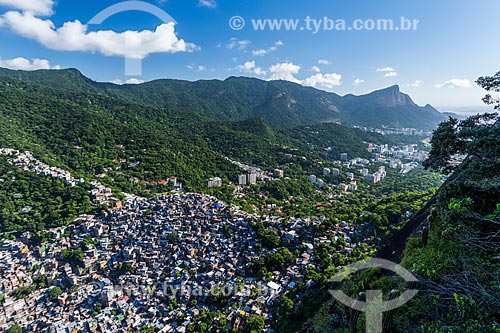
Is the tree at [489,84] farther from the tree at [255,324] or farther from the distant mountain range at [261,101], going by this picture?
the distant mountain range at [261,101]

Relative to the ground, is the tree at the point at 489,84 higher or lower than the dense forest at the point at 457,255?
higher

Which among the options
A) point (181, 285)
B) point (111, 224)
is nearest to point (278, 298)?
point (181, 285)

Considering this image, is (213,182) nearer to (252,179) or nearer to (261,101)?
(252,179)

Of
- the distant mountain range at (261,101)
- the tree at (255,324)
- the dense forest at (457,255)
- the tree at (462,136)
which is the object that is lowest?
the tree at (255,324)

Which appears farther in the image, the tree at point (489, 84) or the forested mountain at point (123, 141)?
the forested mountain at point (123, 141)

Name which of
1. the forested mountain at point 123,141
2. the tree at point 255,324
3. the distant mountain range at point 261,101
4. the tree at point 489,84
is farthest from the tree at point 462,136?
the distant mountain range at point 261,101

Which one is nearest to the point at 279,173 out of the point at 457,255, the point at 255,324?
the point at 255,324

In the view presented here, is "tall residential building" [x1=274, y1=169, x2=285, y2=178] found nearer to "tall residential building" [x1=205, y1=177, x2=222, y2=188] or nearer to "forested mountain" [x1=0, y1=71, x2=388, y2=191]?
"forested mountain" [x1=0, y1=71, x2=388, y2=191]

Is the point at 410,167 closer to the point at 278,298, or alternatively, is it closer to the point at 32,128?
the point at 278,298
